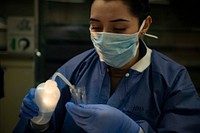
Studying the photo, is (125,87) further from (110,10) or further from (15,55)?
(15,55)

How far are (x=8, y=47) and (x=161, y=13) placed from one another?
1530 mm

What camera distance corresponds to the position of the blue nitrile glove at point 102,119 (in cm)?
93

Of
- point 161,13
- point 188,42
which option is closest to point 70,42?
point 161,13

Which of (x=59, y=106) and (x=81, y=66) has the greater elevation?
(x=81, y=66)

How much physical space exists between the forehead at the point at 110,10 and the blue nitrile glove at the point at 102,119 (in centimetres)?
35

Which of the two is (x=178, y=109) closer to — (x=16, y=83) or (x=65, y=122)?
(x=65, y=122)

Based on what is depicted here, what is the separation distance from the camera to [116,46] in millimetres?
Answer: 1119

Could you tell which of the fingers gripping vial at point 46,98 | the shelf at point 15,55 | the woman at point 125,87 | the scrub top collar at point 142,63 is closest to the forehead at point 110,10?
the woman at point 125,87

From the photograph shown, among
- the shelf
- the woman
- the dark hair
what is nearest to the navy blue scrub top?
the woman

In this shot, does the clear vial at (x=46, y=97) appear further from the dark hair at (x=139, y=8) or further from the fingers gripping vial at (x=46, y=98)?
the dark hair at (x=139, y=8)

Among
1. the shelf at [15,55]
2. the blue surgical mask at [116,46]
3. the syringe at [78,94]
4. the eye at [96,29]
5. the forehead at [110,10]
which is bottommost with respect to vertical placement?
the shelf at [15,55]

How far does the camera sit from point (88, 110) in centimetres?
93

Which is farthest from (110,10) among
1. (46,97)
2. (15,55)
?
(15,55)

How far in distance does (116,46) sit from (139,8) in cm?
18
